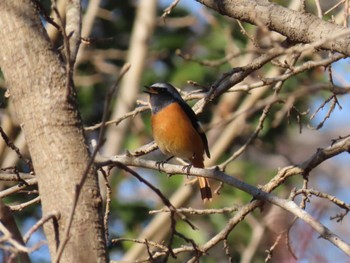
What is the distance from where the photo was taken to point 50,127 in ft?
8.24

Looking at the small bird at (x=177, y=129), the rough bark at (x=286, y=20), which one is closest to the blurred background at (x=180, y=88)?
the small bird at (x=177, y=129)

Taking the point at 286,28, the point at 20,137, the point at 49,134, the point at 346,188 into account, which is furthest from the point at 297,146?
the point at 49,134

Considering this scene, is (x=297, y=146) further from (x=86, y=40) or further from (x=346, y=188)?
(x=86, y=40)

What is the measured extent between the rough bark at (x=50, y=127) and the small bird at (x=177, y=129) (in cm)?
285

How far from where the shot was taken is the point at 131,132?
8805 mm

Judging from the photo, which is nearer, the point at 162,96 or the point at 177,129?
the point at 177,129

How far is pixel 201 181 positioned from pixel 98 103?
11.3 ft

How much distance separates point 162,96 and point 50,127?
3.37 metres

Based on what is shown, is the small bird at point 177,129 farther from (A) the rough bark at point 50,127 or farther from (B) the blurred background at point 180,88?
(A) the rough bark at point 50,127

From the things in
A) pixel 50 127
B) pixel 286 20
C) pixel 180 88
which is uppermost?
pixel 286 20

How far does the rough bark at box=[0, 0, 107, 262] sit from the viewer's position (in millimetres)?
2438

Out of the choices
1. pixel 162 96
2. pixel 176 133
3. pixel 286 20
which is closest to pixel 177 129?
pixel 176 133

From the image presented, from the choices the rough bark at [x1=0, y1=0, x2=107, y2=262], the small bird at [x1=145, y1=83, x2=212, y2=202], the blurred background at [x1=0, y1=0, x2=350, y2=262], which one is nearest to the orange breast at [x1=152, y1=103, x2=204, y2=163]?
the small bird at [x1=145, y1=83, x2=212, y2=202]

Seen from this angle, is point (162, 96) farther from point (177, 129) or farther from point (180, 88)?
point (180, 88)
